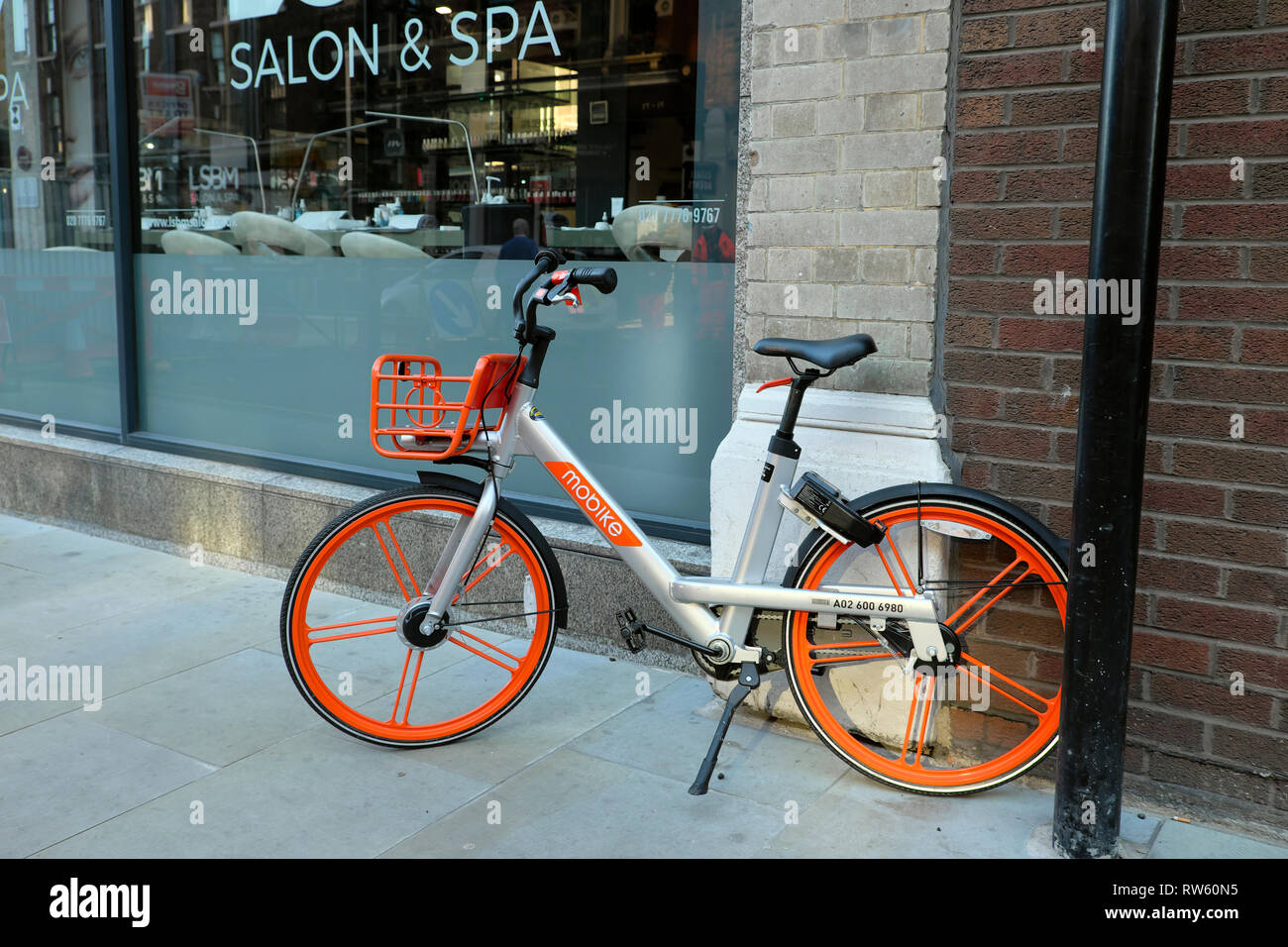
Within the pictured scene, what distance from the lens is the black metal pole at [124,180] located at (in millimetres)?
6230

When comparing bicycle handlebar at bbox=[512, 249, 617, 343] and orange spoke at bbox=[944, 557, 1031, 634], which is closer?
orange spoke at bbox=[944, 557, 1031, 634]

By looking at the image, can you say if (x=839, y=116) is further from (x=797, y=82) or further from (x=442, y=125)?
(x=442, y=125)

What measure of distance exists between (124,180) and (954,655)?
5232 millimetres

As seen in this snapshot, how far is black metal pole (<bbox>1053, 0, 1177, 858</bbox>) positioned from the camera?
8.46 ft

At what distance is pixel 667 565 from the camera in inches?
139

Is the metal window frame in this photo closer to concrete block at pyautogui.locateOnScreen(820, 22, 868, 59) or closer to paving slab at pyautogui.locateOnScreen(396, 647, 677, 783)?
paving slab at pyautogui.locateOnScreen(396, 647, 677, 783)

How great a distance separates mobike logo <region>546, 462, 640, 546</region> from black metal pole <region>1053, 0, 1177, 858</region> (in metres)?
1.31

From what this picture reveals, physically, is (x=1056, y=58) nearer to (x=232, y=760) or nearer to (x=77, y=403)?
(x=232, y=760)

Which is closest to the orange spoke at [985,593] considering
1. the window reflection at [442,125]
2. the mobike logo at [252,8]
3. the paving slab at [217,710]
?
the window reflection at [442,125]

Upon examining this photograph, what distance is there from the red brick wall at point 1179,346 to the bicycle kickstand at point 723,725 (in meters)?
0.85

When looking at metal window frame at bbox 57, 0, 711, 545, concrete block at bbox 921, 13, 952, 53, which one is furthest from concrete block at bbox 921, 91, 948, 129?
metal window frame at bbox 57, 0, 711, 545

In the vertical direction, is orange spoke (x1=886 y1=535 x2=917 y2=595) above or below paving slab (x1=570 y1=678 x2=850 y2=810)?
above

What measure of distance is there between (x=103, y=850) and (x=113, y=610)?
2.24 metres

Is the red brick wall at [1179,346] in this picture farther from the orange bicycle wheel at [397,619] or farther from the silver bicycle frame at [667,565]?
the orange bicycle wheel at [397,619]
